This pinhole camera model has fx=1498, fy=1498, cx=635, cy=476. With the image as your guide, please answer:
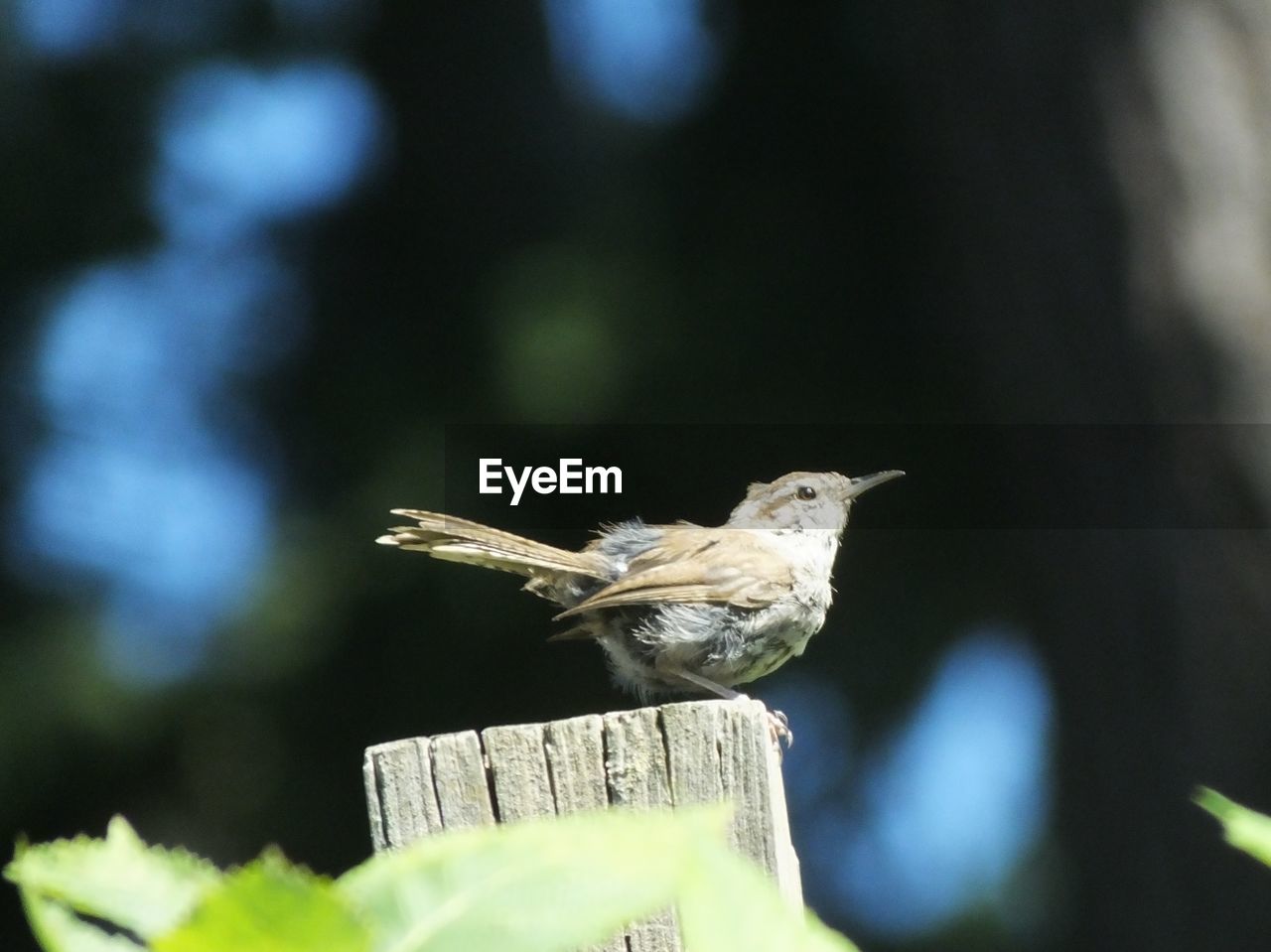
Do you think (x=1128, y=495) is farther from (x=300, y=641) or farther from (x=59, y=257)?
(x=59, y=257)

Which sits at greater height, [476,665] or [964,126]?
[964,126]

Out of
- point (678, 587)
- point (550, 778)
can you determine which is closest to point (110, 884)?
point (550, 778)

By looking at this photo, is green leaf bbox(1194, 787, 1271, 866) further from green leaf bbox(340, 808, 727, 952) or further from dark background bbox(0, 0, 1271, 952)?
dark background bbox(0, 0, 1271, 952)

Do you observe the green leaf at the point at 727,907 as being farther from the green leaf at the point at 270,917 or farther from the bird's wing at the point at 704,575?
the bird's wing at the point at 704,575

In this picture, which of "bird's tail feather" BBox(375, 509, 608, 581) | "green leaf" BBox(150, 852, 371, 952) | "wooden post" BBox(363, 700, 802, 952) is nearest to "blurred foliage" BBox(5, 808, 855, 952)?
"green leaf" BBox(150, 852, 371, 952)

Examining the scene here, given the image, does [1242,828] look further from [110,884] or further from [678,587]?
[678,587]

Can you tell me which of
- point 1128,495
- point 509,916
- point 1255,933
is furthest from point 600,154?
point 509,916

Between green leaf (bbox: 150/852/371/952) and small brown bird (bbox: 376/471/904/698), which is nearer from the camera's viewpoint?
green leaf (bbox: 150/852/371/952)
